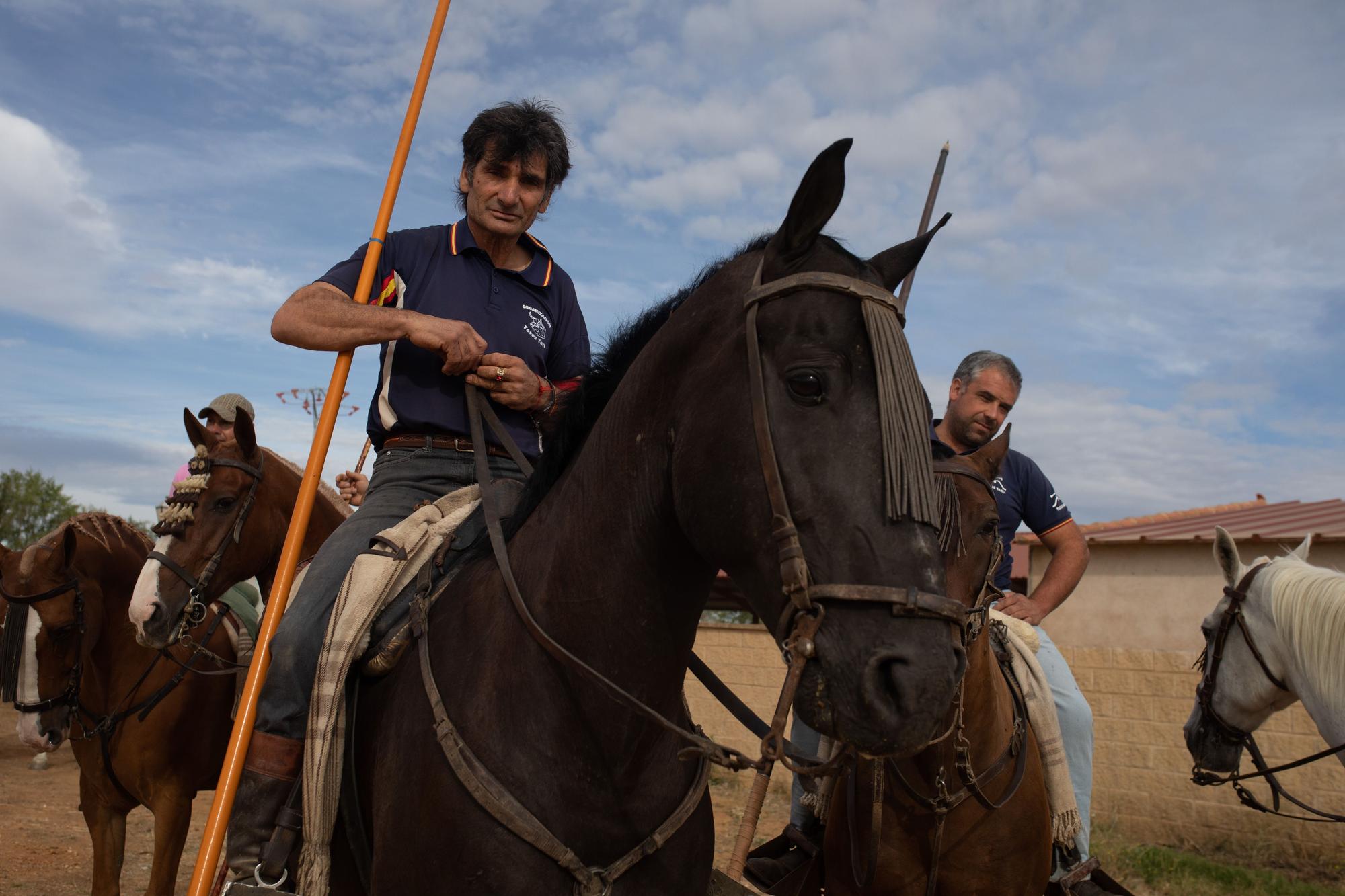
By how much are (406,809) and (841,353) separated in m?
1.53

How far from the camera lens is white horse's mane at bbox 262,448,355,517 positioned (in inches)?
181

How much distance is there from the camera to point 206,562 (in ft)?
14.5

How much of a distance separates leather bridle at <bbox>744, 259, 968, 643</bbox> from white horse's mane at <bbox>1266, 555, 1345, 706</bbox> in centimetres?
388

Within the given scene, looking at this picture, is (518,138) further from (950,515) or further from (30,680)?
(30,680)

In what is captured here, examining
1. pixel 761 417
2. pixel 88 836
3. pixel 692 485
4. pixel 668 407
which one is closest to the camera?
pixel 761 417

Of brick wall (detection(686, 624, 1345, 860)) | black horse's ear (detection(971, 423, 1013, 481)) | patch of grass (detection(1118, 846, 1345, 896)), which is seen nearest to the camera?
black horse's ear (detection(971, 423, 1013, 481))

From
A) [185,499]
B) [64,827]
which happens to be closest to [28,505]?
[64,827]

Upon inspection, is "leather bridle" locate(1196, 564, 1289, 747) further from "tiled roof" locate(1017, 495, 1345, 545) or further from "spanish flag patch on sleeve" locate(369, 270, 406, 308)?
"tiled roof" locate(1017, 495, 1345, 545)

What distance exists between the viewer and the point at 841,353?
1.86m

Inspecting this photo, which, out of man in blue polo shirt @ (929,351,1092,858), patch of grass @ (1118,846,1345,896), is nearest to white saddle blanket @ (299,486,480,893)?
man in blue polo shirt @ (929,351,1092,858)

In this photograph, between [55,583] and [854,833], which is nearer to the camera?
[854,833]

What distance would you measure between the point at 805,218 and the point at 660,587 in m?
0.92

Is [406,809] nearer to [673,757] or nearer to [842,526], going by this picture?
[673,757]

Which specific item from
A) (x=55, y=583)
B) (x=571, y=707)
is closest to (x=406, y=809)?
(x=571, y=707)
